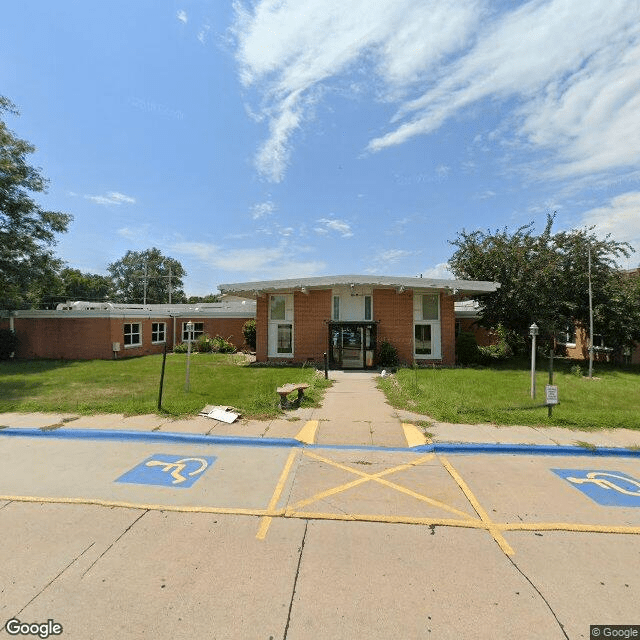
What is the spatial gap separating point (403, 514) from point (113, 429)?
19.5 feet

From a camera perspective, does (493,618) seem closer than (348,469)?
Yes

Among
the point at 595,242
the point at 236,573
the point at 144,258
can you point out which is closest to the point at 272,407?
the point at 236,573

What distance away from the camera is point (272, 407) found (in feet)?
29.5

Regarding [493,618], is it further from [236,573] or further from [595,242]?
[595,242]

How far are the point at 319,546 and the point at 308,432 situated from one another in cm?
370

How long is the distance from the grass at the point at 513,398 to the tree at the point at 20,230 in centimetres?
2347

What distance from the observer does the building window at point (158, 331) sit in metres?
25.1

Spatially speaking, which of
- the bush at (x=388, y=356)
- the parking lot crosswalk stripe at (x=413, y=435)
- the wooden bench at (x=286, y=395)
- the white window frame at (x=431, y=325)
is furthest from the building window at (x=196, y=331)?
the parking lot crosswalk stripe at (x=413, y=435)

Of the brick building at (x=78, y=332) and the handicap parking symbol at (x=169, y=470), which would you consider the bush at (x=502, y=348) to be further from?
the brick building at (x=78, y=332)

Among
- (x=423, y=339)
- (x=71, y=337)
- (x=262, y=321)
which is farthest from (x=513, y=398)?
(x=71, y=337)

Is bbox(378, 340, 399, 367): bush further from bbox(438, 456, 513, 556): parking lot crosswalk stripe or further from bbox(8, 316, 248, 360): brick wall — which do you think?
bbox(8, 316, 248, 360): brick wall

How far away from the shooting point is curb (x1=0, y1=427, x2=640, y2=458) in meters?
6.30

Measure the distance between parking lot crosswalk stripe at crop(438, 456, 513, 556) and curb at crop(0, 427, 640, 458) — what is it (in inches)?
29.3

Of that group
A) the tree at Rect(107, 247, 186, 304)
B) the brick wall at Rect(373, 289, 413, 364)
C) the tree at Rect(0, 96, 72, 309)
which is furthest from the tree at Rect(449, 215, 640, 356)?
the tree at Rect(107, 247, 186, 304)
